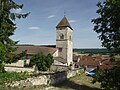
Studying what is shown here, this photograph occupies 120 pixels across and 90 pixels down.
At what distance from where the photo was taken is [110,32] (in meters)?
20.2

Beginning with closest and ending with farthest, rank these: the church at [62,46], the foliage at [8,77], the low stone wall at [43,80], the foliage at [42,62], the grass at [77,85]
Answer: the foliage at [8,77]
the low stone wall at [43,80]
the grass at [77,85]
the foliage at [42,62]
the church at [62,46]

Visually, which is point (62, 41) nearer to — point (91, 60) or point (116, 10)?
point (91, 60)

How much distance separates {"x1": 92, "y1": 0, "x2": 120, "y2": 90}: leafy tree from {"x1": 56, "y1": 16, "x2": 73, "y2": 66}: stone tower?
3625 cm

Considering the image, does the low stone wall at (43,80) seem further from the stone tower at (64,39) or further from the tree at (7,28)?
the stone tower at (64,39)

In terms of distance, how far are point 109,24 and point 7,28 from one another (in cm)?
1023

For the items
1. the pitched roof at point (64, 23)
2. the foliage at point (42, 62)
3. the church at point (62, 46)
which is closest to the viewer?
the foliage at point (42, 62)

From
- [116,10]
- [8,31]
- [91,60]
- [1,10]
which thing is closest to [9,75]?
[8,31]

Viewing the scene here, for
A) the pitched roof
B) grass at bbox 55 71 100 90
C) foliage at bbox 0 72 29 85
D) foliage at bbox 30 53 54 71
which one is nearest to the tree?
foliage at bbox 0 72 29 85

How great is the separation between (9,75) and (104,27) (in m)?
10.7

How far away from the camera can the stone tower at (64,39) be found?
57.1 m

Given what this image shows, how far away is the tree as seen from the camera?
794 inches

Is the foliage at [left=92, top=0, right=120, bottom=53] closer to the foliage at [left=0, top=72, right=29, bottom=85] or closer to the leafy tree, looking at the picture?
the leafy tree

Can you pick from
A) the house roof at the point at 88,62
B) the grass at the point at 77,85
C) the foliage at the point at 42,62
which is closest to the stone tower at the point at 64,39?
the house roof at the point at 88,62

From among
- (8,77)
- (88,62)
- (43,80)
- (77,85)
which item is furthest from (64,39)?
(8,77)
